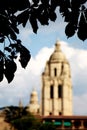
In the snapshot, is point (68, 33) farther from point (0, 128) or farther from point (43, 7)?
point (0, 128)

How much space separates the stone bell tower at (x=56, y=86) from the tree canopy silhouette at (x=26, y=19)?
308 feet

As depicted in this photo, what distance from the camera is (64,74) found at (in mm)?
97875

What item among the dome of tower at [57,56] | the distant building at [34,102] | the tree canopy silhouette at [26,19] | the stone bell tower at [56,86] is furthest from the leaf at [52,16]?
the dome of tower at [57,56]

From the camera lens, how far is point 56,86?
3885 inches

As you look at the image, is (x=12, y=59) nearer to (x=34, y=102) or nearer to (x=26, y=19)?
(x=26, y=19)

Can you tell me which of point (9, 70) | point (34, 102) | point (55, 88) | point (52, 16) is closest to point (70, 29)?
point (52, 16)

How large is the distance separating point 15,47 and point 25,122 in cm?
5110

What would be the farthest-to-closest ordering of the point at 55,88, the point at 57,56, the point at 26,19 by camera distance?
the point at 57,56 → the point at 55,88 → the point at 26,19

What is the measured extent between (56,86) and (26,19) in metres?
95.2

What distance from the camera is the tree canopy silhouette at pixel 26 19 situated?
11.8ft

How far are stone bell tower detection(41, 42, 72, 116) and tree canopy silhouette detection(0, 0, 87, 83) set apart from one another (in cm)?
9398

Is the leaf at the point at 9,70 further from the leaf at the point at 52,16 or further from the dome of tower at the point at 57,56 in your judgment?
the dome of tower at the point at 57,56

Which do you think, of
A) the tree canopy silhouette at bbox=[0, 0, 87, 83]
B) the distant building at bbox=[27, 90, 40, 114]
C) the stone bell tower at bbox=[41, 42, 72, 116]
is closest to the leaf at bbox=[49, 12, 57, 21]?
the tree canopy silhouette at bbox=[0, 0, 87, 83]

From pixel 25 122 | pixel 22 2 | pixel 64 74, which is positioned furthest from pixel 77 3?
pixel 64 74
